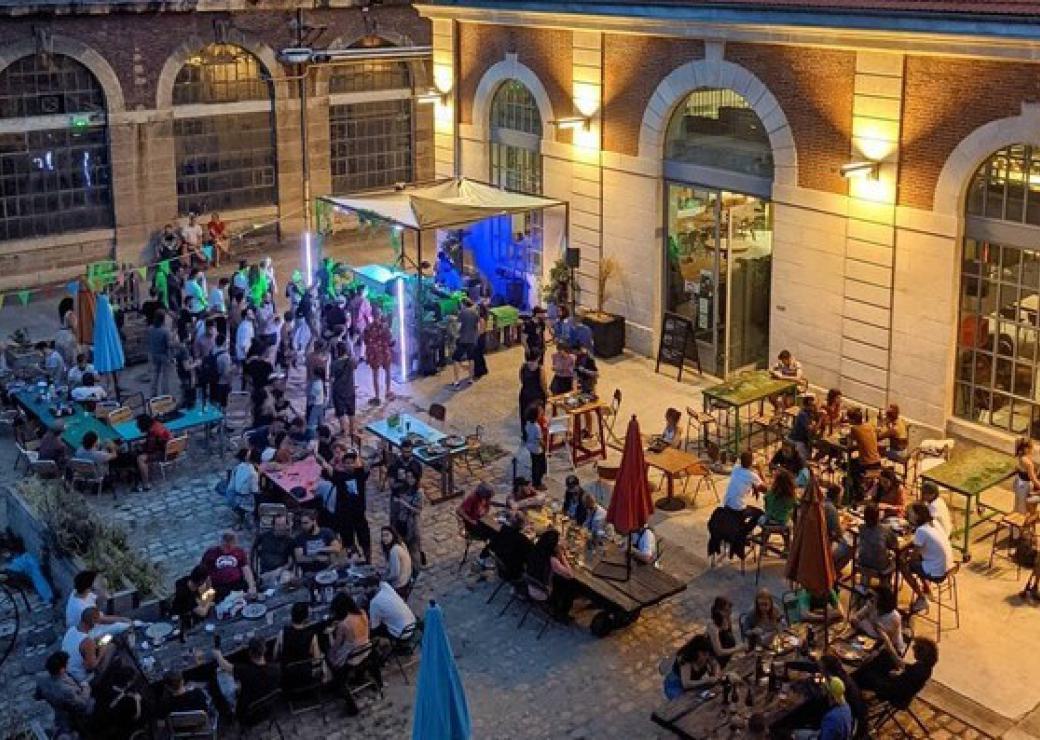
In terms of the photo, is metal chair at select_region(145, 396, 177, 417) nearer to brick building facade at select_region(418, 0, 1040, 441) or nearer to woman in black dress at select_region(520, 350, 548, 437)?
woman in black dress at select_region(520, 350, 548, 437)

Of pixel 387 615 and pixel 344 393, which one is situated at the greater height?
pixel 344 393

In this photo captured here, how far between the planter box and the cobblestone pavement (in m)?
7.05

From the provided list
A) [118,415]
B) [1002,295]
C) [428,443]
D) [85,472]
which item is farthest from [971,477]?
[118,415]

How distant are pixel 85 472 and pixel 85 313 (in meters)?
5.73

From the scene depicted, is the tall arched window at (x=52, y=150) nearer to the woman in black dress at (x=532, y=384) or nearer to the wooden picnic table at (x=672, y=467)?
the woman in black dress at (x=532, y=384)

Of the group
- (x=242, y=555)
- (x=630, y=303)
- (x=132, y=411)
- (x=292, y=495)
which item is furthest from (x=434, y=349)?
(x=242, y=555)

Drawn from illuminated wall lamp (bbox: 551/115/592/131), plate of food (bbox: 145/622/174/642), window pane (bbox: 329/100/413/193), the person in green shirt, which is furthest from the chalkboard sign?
window pane (bbox: 329/100/413/193)

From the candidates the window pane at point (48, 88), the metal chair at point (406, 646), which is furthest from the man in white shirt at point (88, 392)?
the window pane at point (48, 88)

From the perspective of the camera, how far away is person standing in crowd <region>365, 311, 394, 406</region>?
22.8 meters

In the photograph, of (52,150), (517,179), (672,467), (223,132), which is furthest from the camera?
(223,132)

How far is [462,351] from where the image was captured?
2408 centimetres

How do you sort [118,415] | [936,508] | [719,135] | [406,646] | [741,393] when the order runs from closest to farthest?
1. [406,646]
2. [936,508]
3. [741,393]
4. [118,415]
5. [719,135]

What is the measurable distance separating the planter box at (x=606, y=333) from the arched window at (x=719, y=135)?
10.5ft

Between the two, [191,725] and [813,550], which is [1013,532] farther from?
[191,725]
